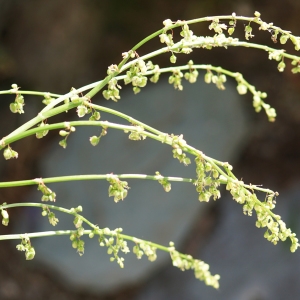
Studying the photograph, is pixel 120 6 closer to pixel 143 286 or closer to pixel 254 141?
pixel 254 141

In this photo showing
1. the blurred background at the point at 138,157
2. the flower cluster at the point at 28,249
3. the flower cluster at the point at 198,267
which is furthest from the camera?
the blurred background at the point at 138,157

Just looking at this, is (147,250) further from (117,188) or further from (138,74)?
(138,74)

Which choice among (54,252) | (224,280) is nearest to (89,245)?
(54,252)

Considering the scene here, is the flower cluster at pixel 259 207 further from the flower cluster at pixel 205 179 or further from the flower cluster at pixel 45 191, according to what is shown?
the flower cluster at pixel 45 191

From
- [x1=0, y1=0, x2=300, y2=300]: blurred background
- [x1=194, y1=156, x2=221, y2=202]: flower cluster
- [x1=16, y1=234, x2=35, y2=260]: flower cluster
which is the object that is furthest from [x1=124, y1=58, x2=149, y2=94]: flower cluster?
[x1=0, y1=0, x2=300, y2=300]: blurred background

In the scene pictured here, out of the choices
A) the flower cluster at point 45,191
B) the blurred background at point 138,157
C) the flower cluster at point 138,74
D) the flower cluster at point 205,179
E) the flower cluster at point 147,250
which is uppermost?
→ the blurred background at point 138,157

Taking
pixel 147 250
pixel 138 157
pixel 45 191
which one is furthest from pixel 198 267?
pixel 138 157

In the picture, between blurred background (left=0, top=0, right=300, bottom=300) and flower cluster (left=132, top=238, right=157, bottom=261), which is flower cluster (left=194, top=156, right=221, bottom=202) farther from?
blurred background (left=0, top=0, right=300, bottom=300)

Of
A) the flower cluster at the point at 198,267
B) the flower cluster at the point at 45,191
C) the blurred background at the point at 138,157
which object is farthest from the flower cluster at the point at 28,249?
the blurred background at the point at 138,157
